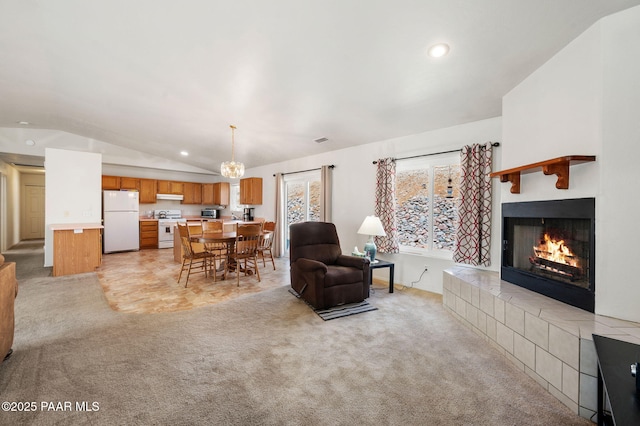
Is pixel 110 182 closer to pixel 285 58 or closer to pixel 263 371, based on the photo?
pixel 285 58

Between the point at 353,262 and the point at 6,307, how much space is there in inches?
124

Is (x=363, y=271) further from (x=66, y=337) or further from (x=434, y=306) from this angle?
(x=66, y=337)

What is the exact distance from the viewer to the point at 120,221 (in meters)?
6.71

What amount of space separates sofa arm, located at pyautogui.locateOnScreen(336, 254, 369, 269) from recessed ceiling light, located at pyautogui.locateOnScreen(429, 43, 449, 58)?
2.32 m

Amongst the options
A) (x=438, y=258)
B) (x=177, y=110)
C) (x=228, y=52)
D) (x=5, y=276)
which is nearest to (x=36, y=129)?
(x=177, y=110)

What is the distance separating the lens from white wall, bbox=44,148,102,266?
484 cm

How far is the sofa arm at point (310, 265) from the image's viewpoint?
3037 mm

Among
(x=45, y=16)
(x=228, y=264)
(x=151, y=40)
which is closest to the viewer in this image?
(x=45, y=16)

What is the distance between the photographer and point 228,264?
4.77 metres

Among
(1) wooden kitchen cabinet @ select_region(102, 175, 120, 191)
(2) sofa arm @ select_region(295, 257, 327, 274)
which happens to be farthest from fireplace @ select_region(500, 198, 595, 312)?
(1) wooden kitchen cabinet @ select_region(102, 175, 120, 191)

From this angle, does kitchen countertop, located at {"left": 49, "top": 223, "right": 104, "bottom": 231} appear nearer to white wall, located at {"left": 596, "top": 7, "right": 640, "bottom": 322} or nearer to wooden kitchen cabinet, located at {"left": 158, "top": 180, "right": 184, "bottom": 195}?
wooden kitchen cabinet, located at {"left": 158, "top": 180, "right": 184, "bottom": 195}

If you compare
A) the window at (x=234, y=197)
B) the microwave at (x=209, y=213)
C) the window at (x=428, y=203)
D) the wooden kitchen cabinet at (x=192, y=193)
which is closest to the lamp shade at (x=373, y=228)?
the window at (x=428, y=203)

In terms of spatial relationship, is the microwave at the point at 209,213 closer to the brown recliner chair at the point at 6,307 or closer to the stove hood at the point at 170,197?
the stove hood at the point at 170,197

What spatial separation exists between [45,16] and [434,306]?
485cm
